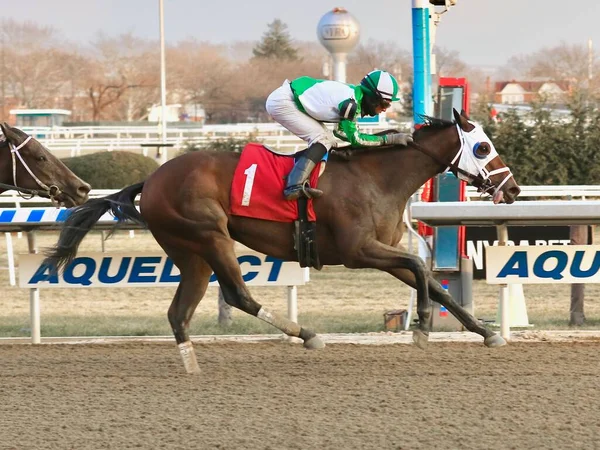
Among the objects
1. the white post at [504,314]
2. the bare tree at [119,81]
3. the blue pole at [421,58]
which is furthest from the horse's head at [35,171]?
the bare tree at [119,81]

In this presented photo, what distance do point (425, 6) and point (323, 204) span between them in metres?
2.54

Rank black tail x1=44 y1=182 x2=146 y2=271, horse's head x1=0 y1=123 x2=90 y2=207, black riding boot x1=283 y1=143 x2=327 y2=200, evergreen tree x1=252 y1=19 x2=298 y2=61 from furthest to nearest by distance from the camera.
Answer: evergreen tree x1=252 y1=19 x2=298 y2=61 < horse's head x1=0 y1=123 x2=90 y2=207 < black tail x1=44 y1=182 x2=146 y2=271 < black riding boot x1=283 y1=143 x2=327 y2=200

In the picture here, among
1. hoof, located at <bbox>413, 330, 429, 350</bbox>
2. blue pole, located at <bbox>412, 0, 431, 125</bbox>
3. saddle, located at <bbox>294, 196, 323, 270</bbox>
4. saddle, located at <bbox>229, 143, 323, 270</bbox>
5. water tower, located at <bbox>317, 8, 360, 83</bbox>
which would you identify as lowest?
hoof, located at <bbox>413, 330, 429, 350</bbox>

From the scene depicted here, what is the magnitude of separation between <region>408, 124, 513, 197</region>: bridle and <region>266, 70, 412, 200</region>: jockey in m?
0.17

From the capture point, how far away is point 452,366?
6559mm

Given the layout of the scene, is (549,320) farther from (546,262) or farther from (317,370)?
(317,370)

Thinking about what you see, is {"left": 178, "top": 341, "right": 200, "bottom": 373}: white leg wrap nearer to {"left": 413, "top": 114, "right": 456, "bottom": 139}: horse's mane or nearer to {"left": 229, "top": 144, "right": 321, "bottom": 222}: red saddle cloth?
{"left": 229, "top": 144, "right": 321, "bottom": 222}: red saddle cloth

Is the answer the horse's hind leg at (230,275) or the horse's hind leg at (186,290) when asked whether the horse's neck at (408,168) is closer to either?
the horse's hind leg at (230,275)

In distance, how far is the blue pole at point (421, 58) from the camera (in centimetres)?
827

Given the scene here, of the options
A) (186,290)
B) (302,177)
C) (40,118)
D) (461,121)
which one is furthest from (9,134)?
(40,118)

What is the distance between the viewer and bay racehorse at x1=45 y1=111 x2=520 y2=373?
641 cm

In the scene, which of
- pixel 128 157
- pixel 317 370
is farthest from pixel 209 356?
pixel 128 157

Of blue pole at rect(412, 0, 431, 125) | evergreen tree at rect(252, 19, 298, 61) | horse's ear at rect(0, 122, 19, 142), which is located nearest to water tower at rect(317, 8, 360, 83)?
blue pole at rect(412, 0, 431, 125)

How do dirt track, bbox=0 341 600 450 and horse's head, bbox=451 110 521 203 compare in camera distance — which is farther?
horse's head, bbox=451 110 521 203
